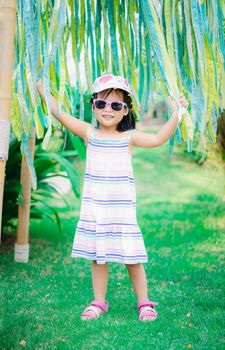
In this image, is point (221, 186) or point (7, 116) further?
point (221, 186)

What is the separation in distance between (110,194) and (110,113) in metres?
0.38

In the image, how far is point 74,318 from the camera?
115 inches

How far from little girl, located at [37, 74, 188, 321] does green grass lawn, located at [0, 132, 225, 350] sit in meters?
0.18

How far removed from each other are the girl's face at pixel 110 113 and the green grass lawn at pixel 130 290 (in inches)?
36.3

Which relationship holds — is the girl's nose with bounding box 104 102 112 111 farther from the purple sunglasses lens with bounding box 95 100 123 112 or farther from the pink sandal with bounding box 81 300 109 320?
the pink sandal with bounding box 81 300 109 320

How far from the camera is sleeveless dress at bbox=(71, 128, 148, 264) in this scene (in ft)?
9.25

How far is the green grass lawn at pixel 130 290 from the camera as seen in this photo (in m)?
2.62

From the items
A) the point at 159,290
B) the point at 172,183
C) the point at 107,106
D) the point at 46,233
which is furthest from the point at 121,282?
the point at 172,183

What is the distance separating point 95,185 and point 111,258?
347 mm

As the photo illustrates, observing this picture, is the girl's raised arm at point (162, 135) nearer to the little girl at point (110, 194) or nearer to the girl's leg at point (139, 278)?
the little girl at point (110, 194)

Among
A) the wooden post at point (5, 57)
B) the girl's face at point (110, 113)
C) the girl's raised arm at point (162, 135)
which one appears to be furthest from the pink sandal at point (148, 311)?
the wooden post at point (5, 57)

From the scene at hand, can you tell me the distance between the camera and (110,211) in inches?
111

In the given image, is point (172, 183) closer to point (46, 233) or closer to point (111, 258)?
point (46, 233)

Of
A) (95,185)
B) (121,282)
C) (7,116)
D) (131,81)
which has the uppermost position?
(131,81)
